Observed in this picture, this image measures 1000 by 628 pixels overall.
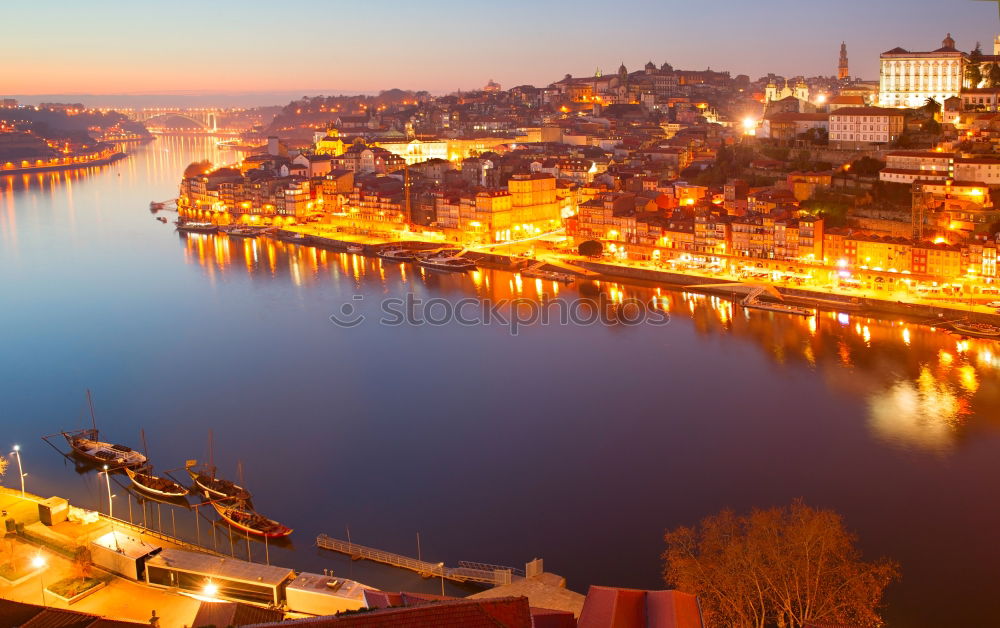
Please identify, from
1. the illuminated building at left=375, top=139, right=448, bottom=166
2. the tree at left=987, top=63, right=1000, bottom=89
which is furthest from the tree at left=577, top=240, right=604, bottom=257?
the illuminated building at left=375, top=139, right=448, bottom=166

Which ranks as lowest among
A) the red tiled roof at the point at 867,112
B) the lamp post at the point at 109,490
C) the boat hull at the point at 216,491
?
the lamp post at the point at 109,490

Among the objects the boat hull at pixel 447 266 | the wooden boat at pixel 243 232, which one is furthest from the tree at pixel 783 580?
the wooden boat at pixel 243 232

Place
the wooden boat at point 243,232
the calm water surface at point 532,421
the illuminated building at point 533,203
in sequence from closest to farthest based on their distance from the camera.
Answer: the calm water surface at point 532,421 < the illuminated building at point 533,203 < the wooden boat at point 243,232

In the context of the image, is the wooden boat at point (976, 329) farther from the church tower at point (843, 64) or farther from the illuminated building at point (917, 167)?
the church tower at point (843, 64)

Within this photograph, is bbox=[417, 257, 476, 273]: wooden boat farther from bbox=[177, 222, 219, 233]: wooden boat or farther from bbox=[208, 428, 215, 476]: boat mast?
bbox=[208, 428, 215, 476]: boat mast

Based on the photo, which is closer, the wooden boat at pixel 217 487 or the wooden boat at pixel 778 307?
the wooden boat at pixel 217 487

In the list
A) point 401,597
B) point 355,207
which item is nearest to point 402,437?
point 401,597

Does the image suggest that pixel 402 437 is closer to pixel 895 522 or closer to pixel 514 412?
pixel 514 412
